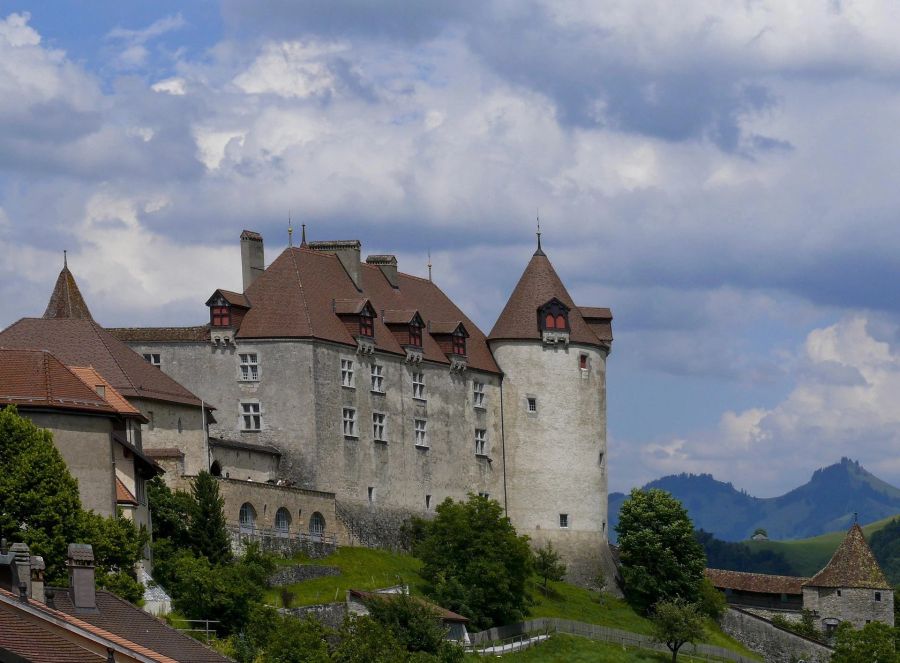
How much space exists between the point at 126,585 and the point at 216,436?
35721 mm

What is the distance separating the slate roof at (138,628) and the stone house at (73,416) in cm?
2458

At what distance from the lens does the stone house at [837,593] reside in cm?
12738

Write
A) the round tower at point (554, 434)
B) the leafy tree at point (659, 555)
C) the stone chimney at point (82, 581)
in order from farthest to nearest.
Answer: the round tower at point (554, 434) < the leafy tree at point (659, 555) < the stone chimney at point (82, 581)

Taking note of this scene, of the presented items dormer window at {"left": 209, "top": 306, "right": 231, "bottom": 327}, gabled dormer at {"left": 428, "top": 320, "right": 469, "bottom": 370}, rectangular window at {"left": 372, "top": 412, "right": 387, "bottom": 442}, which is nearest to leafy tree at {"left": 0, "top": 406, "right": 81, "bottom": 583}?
dormer window at {"left": 209, "top": 306, "right": 231, "bottom": 327}

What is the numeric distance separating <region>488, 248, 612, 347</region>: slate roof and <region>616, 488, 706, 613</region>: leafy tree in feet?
32.8

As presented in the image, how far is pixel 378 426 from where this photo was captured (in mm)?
104812

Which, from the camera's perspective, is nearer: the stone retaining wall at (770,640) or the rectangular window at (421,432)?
the rectangular window at (421,432)

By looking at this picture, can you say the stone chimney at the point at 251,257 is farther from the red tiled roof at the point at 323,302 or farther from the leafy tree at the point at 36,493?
the leafy tree at the point at 36,493

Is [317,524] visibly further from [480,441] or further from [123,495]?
[123,495]

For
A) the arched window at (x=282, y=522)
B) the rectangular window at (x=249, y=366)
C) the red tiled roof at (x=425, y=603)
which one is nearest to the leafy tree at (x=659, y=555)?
the red tiled roof at (x=425, y=603)

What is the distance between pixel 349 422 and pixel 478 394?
1228 cm

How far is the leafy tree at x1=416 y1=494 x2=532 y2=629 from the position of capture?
92625 mm

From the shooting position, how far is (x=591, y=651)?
318 feet

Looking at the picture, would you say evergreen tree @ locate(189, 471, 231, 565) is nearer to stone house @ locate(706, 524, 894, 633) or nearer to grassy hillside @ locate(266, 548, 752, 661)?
grassy hillside @ locate(266, 548, 752, 661)
